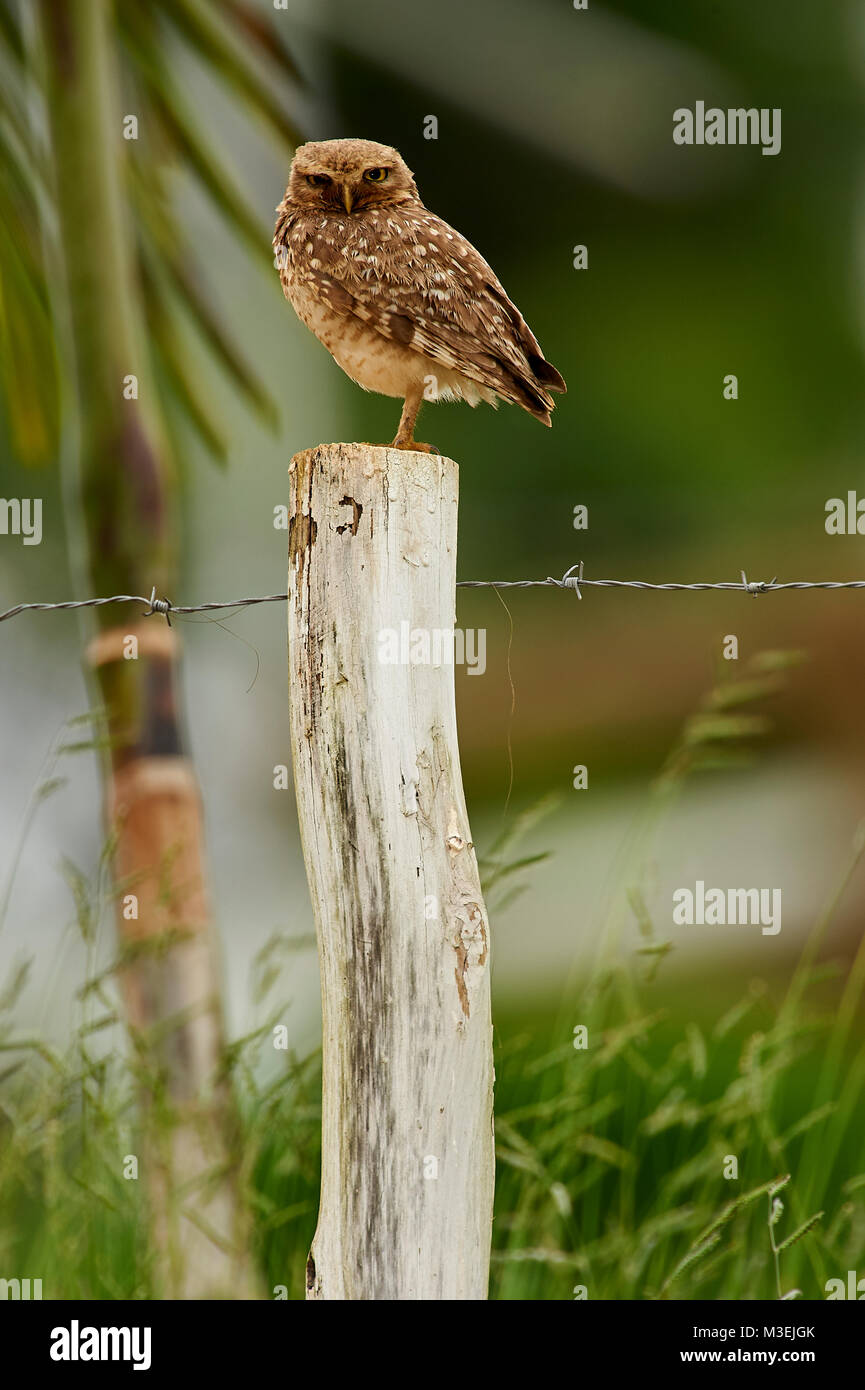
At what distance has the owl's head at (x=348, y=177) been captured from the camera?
2.14 metres

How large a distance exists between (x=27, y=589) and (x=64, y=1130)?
1985 mm

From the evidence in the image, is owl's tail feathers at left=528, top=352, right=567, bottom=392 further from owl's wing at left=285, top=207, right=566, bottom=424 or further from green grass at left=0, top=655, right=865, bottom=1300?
green grass at left=0, top=655, right=865, bottom=1300

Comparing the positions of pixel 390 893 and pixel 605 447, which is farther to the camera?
pixel 605 447

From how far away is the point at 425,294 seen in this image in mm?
1958

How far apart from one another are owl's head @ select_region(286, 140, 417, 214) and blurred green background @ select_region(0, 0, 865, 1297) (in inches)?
52.1

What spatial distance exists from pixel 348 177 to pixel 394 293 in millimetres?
358

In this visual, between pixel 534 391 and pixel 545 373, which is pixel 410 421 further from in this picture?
pixel 545 373

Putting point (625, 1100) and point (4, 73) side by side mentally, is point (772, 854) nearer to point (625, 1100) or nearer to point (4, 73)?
point (625, 1100)

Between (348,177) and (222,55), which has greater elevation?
(222,55)

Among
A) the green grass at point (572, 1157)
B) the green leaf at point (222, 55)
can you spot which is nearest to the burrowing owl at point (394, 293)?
the green grass at point (572, 1157)

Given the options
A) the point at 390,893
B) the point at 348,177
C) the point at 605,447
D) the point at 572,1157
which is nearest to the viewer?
the point at 390,893

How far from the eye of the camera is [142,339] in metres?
3.05

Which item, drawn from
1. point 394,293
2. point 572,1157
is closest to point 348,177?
point 394,293

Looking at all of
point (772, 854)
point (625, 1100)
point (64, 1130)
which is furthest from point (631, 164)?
point (64, 1130)
